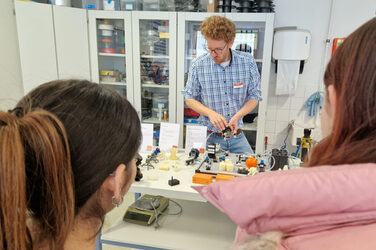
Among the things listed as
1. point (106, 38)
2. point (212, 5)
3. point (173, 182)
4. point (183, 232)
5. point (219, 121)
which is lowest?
point (183, 232)

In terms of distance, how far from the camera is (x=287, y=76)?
284cm

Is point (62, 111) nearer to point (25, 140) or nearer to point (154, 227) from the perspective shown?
point (25, 140)

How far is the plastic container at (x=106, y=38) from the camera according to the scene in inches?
116

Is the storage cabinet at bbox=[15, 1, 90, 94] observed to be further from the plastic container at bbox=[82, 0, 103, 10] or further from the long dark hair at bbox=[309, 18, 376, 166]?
the long dark hair at bbox=[309, 18, 376, 166]

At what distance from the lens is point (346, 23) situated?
9.12 ft

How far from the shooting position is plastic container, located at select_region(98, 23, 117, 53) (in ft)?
9.68

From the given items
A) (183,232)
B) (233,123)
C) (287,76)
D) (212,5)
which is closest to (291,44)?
(287,76)

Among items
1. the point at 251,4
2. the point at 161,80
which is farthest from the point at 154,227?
the point at 251,4

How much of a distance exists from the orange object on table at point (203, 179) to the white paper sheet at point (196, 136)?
0.38 meters

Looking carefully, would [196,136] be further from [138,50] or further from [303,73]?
[303,73]

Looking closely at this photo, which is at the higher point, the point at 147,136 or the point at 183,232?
the point at 147,136

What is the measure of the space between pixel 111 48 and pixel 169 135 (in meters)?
1.67

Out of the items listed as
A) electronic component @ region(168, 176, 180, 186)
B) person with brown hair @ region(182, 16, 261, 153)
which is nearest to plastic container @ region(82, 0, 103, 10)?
person with brown hair @ region(182, 16, 261, 153)

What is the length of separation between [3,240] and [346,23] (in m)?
3.26
